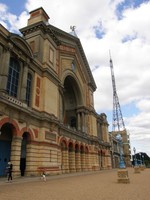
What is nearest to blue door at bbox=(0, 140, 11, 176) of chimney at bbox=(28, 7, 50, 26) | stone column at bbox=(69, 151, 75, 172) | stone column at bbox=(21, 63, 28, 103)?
stone column at bbox=(21, 63, 28, 103)

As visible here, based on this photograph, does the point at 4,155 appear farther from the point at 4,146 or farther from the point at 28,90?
the point at 28,90

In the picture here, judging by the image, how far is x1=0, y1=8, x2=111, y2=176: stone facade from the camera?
68.8 ft

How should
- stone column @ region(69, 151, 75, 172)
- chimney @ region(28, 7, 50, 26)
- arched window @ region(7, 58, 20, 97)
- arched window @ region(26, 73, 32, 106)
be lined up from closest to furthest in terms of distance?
arched window @ region(7, 58, 20, 97), arched window @ region(26, 73, 32, 106), chimney @ region(28, 7, 50, 26), stone column @ region(69, 151, 75, 172)

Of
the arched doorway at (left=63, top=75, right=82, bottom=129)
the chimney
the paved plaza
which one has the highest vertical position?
the chimney

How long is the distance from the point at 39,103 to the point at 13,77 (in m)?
5.39

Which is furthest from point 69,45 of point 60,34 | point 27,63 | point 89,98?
point 27,63

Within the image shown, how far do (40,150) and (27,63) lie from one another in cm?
1095

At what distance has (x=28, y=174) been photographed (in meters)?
22.2

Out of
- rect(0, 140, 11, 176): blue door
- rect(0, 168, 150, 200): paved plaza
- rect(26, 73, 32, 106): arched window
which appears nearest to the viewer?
rect(0, 168, 150, 200): paved plaza

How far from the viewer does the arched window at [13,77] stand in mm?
22067

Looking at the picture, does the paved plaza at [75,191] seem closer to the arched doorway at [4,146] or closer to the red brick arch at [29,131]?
the red brick arch at [29,131]

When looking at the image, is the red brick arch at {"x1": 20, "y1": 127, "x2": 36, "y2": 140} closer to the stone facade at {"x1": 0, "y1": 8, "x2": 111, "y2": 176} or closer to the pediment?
the stone facade at {"x1": 0, "y1": 8, "x2": 111, "y2": 176}

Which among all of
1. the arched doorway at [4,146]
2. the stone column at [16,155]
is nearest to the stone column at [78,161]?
the arched doorway at [4,146]

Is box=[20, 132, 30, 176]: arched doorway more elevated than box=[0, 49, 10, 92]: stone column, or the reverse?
box=[0, 49, 10, 92]: stone column
